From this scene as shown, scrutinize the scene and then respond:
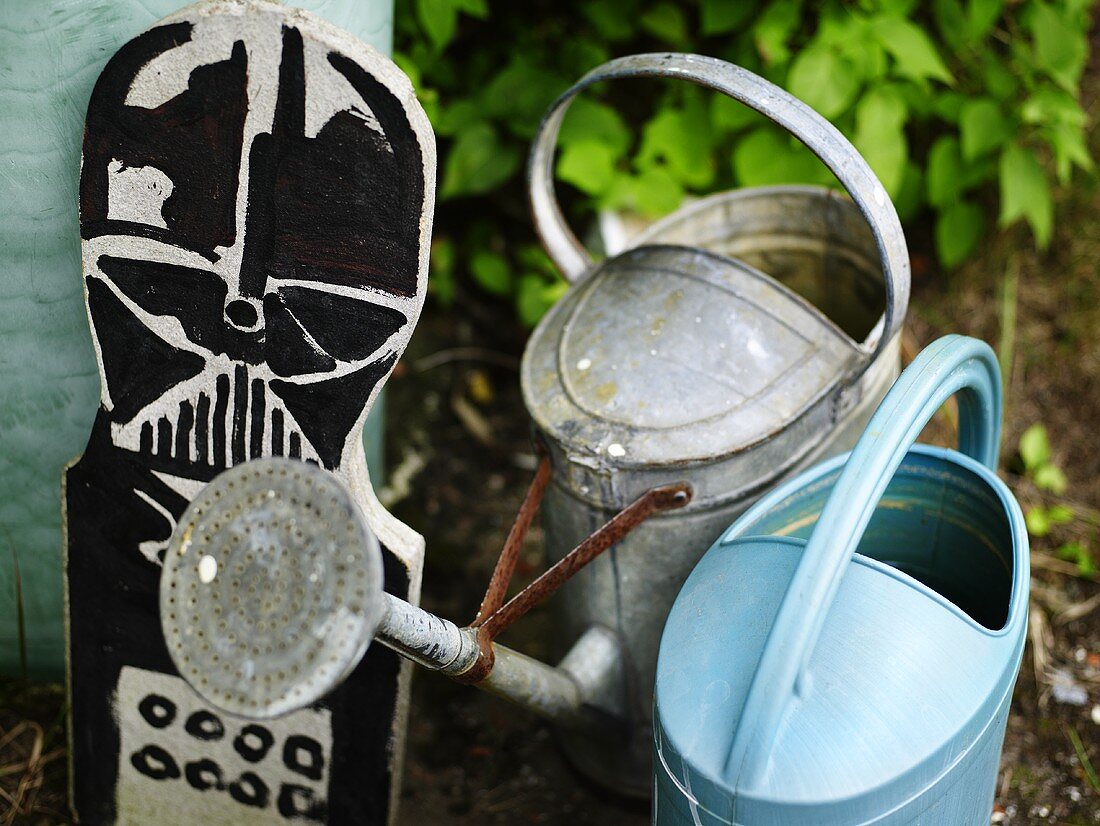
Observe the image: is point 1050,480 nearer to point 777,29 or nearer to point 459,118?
point 777,29

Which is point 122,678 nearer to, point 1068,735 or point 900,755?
point 900,755

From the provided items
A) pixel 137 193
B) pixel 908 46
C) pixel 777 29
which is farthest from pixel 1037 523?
pixel 137 193

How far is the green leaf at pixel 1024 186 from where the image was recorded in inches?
83.5

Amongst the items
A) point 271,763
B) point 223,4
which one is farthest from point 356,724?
point 223,4

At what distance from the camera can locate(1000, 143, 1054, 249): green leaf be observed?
6.96 feet

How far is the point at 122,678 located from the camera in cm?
160

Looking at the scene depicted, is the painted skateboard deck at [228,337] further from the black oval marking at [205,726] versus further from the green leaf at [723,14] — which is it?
the green leaf at [723,14]

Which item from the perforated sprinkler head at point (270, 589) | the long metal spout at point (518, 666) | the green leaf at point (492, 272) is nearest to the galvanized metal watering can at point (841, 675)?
the long metal spout at point (518, 666)

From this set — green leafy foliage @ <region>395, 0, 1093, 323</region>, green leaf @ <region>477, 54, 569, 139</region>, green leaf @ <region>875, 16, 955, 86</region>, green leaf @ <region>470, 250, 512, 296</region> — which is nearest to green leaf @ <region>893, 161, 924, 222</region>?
green leafy foliage @ <region>395, 0, 1093, 323</region>

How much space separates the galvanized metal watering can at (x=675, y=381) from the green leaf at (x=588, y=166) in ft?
0.93

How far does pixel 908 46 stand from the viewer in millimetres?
1938

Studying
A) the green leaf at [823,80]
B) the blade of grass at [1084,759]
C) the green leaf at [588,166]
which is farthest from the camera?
the green leaf at [588,166]

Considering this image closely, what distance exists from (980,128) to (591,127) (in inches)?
30.1

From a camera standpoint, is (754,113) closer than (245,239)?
No
